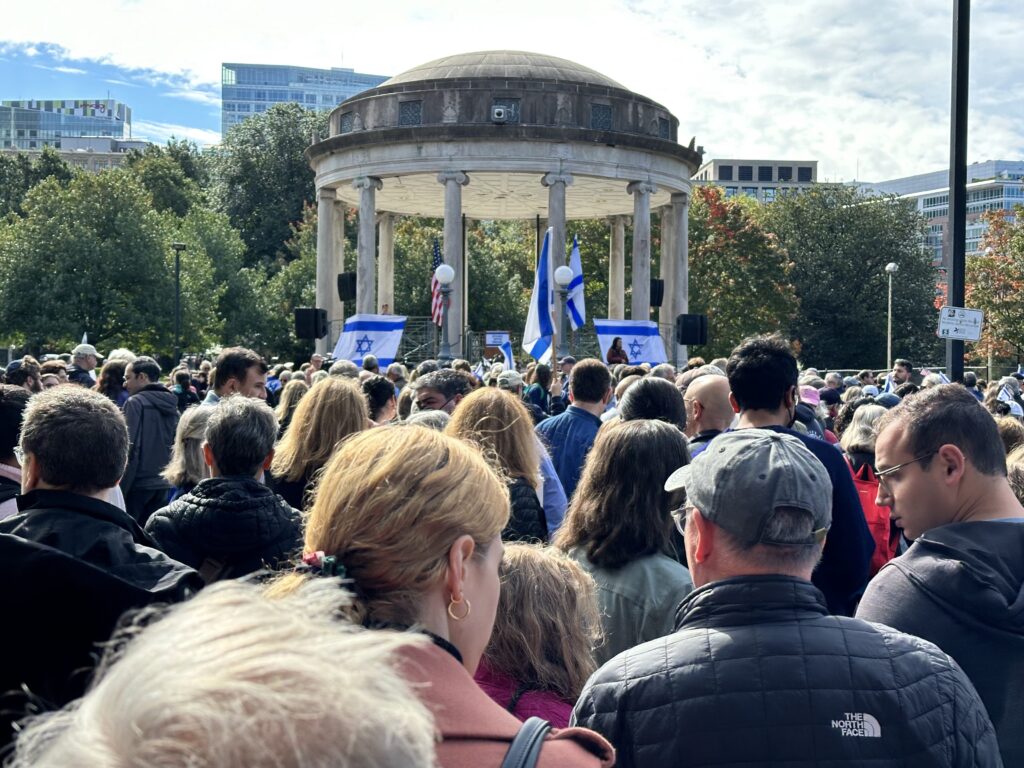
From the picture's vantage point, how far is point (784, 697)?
98.5 inches

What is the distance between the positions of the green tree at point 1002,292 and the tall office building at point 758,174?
102610 mm

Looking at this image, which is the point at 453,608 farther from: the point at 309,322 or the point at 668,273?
the point at 668,273

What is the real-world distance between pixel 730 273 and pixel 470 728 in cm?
5657

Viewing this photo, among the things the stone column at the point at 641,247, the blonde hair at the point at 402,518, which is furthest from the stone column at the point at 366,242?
the blonde hair at the point at 402,518

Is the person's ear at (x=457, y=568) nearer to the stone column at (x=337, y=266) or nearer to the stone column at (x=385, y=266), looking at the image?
the stone column at (x=385, y=266)

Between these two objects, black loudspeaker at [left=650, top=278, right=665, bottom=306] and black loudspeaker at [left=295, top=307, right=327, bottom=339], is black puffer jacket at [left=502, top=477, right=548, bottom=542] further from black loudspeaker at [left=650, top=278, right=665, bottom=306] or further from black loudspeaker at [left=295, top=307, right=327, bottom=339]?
black loudspeaker at [left=650, top=278, right=665, bottom=306]

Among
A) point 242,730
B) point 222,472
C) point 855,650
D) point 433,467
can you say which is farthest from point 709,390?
point 242,730

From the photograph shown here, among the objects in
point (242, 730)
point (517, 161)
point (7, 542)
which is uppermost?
point (517, 161)

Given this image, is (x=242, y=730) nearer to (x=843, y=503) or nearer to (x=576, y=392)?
(x=843, y=503)

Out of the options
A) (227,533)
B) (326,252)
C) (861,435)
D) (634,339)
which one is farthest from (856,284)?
(227,533)

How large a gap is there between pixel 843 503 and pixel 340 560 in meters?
3.22

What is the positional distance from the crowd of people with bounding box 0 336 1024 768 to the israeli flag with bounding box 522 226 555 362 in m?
13.2

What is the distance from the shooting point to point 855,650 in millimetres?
2545

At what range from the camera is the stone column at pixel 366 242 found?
34.0m
